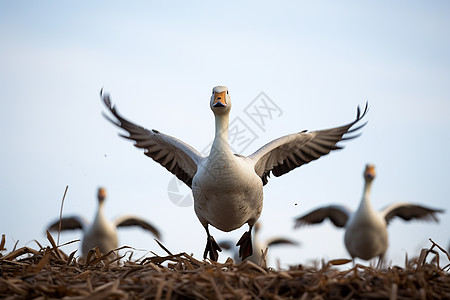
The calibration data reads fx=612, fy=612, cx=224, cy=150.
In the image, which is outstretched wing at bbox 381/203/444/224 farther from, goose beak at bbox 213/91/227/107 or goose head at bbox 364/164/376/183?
goose beak at bbox 213/91/227/107

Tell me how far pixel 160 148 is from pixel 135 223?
780cm

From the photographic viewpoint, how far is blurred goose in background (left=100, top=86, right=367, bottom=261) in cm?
566

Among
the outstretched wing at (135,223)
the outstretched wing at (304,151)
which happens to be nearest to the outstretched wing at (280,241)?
the outstretched wing at (135,223)

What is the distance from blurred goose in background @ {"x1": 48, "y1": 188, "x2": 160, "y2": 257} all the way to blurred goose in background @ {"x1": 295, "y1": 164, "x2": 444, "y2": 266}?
4.80 metres

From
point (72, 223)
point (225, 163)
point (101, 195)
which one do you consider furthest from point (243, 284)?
point (101, 195)

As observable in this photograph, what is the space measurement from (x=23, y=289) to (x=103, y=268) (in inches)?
30.6

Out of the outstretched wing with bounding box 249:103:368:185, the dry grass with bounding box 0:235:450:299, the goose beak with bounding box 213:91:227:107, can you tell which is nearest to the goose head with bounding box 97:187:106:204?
the outstretched wing with bounding box 249:103:368:185

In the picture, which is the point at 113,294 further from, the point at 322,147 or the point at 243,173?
the point at 322,147

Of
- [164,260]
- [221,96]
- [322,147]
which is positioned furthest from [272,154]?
[164,260]

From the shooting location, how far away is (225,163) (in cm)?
558

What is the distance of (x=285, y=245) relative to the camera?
628 inches

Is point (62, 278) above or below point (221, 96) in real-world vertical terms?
below

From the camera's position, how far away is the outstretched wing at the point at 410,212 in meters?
12.6

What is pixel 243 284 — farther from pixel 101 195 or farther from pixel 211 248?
pixel 101 195
